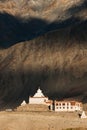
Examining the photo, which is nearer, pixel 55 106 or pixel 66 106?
pixel 66 106

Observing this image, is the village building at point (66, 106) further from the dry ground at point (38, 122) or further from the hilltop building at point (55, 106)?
the dry ground at point (38, 122)

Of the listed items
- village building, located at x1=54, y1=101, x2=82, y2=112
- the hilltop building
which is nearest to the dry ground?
village building, located at x1=54, y1=101, x2=82, y2=112

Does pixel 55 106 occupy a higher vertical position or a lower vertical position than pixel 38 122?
higher

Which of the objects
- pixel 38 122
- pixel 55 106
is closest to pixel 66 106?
pixel 55 106

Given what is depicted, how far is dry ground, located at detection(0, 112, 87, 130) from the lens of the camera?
8288 centimetres

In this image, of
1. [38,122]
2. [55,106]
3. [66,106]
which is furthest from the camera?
[55,106]

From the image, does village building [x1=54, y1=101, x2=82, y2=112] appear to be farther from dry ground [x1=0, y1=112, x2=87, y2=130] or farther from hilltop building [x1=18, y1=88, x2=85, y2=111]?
dry ground [x1=0, y1=112, x2=87, y2=130]

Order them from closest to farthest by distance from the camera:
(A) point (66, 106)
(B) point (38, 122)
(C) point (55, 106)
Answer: (B) point (38, 122) < (A) point (66, 106) < (C) point (55, 106)

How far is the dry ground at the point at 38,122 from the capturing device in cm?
8288

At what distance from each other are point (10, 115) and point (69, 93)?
90909 mm

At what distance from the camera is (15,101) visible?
188m

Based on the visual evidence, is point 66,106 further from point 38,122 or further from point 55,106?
point 38,122

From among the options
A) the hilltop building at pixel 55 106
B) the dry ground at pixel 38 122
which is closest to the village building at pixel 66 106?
the hilltop building at pixel 55 106

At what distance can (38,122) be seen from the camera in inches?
3359
